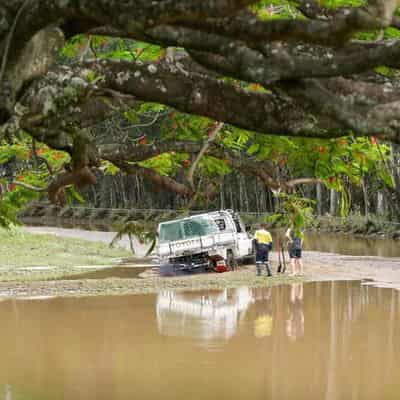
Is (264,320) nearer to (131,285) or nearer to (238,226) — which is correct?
(131,285)

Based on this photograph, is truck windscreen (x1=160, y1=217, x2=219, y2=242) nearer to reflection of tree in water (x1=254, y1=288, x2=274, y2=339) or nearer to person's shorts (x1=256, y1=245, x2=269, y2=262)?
person's shorts (x1=256, y1=245, x2=269, y2=262)

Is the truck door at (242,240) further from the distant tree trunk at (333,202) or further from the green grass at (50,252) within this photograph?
the distant tree trunk at (333,202)

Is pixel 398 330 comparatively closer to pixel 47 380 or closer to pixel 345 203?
pixel 47 380

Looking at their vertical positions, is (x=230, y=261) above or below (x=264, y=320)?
above

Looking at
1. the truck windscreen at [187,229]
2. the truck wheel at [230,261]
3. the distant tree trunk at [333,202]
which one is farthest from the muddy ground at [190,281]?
the distant tree trunk at [333,202]

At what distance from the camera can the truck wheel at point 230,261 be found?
30.5m

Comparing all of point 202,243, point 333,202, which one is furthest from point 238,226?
point 333,202

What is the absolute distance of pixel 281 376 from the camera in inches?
578

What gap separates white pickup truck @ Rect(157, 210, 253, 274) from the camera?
2928 cm

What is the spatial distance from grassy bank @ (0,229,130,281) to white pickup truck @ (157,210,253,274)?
3235mm

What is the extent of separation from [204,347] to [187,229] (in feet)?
42.1

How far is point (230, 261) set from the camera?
3072cm

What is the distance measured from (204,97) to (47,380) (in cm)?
826

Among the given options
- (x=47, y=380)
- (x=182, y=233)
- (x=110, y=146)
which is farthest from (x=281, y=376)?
(x=182, y=233)
